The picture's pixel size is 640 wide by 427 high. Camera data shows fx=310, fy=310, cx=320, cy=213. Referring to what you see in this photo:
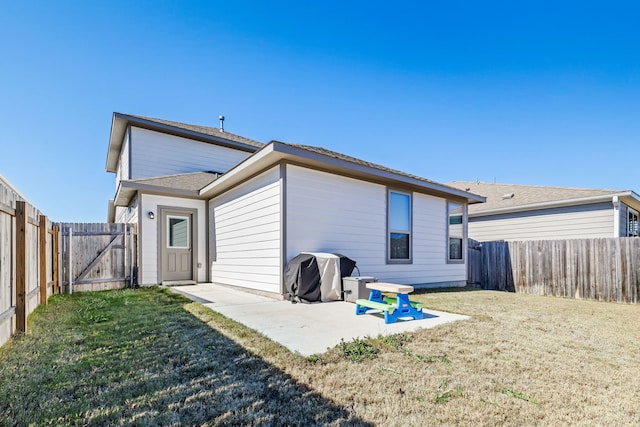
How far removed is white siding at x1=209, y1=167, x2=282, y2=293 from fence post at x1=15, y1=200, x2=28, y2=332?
3.65 meters

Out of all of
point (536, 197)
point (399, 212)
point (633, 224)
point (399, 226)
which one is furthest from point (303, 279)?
point (633, 224)

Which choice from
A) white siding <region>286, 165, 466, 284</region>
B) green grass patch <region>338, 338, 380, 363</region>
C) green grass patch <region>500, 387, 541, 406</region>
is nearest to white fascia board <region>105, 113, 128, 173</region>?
white siding <region>286, 165, 466, 284</region>

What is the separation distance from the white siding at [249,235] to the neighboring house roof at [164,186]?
78 centimetres

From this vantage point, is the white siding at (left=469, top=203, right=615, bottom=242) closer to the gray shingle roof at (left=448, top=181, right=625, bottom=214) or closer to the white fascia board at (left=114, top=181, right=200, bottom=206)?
the gray shingle roof at (left=448, top=181, right=625, bottom=214)

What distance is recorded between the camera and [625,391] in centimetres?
231

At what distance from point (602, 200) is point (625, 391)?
A: 10622 mm

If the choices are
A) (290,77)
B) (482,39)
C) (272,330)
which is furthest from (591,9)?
(272,330)

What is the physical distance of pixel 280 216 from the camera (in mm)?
6098

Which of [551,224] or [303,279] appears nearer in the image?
[303,279]

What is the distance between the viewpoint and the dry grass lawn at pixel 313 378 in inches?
75.2

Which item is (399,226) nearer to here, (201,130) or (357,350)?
(357,350)

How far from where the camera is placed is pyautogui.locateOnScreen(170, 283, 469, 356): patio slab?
3445mm

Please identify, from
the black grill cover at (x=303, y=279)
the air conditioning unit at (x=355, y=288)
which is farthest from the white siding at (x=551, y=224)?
the black grill cover at (x=303, y=279)

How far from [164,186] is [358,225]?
5.41m
